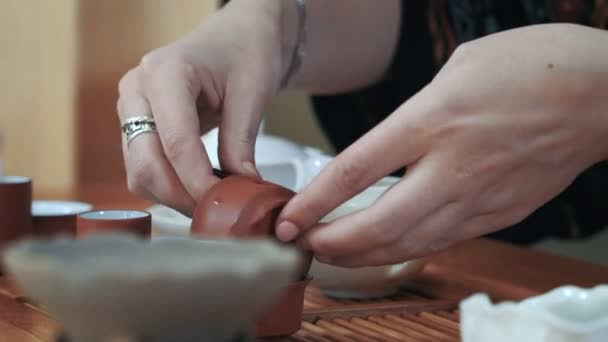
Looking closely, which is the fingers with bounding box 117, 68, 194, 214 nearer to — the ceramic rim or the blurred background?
the ceramic rim

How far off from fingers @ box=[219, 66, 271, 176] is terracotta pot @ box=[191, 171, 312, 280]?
0.36 feet

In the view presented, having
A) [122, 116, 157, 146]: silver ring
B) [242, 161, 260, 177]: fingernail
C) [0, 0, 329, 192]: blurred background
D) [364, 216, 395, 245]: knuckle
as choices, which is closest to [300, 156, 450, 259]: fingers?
[364, 216, 395, 245]: knuckle

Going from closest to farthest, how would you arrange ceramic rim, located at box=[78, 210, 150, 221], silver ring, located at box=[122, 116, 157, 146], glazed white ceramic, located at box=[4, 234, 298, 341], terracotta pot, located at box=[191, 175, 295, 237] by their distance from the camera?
glazed white ceramic, located at box=[4, 234, 298, 341]
terracotta pot, located at box=[191, 175, 295, 237]
ceramic rim, located at box=[78, 210, 150, 221]
silver ring, located at box=[122, 116, 157, 146]

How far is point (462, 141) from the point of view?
0.71 metres

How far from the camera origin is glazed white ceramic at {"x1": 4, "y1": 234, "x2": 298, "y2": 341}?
29 cm

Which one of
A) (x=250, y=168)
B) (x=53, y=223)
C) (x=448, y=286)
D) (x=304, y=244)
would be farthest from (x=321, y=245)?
(x=53, y=223)

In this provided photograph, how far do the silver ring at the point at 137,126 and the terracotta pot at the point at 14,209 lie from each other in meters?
0.11

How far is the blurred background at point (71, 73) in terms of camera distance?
215 cm

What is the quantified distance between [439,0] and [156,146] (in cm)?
61

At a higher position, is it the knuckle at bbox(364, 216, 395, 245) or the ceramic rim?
the knuckle at bbox(364, 216, 395, 245)

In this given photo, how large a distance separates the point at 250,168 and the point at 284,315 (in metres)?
0.18

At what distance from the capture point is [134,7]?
7.40 ft

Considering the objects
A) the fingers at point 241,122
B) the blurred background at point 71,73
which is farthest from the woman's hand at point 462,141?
the blurred background at point 71,73

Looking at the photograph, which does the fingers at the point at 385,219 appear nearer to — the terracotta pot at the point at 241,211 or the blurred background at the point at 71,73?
the terracotta pot at the point at 241,211
